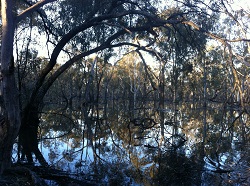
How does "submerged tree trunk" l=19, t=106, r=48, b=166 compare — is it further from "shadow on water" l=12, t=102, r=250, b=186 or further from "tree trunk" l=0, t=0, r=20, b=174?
"tree trunk" l=0, t=0, r=20, b=174

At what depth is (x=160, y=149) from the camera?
4531 millimetres

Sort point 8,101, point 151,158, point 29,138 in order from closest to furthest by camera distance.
→ point 8,101, point 151,158, point 29,138

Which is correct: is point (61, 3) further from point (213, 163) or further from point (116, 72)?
point (116, 72)

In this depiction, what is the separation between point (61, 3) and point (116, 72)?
93.1 feet

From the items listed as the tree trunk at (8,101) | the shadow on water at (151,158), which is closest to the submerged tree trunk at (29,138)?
the shadow on water at (151,158)

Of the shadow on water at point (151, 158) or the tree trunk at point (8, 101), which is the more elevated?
the tree trunk at point (8, 101)

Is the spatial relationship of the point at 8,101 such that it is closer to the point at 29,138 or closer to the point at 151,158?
the point at 151,158

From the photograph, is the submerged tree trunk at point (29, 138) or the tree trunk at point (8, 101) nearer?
the tree trunk at point (8, 101)

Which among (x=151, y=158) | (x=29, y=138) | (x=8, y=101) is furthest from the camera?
(x=29, y=138)

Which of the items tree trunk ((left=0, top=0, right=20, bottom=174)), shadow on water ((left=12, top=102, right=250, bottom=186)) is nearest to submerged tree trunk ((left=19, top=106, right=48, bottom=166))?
shadow on water ((left=12, top=102, right=250, bottom=186))

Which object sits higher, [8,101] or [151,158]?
[8,101]

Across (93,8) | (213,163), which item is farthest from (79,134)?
(93,8)

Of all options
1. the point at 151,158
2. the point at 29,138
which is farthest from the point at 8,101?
the point at 29,138

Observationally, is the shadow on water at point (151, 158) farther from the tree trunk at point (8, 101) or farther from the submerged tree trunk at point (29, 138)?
the tree trunk at point (8, 101)
